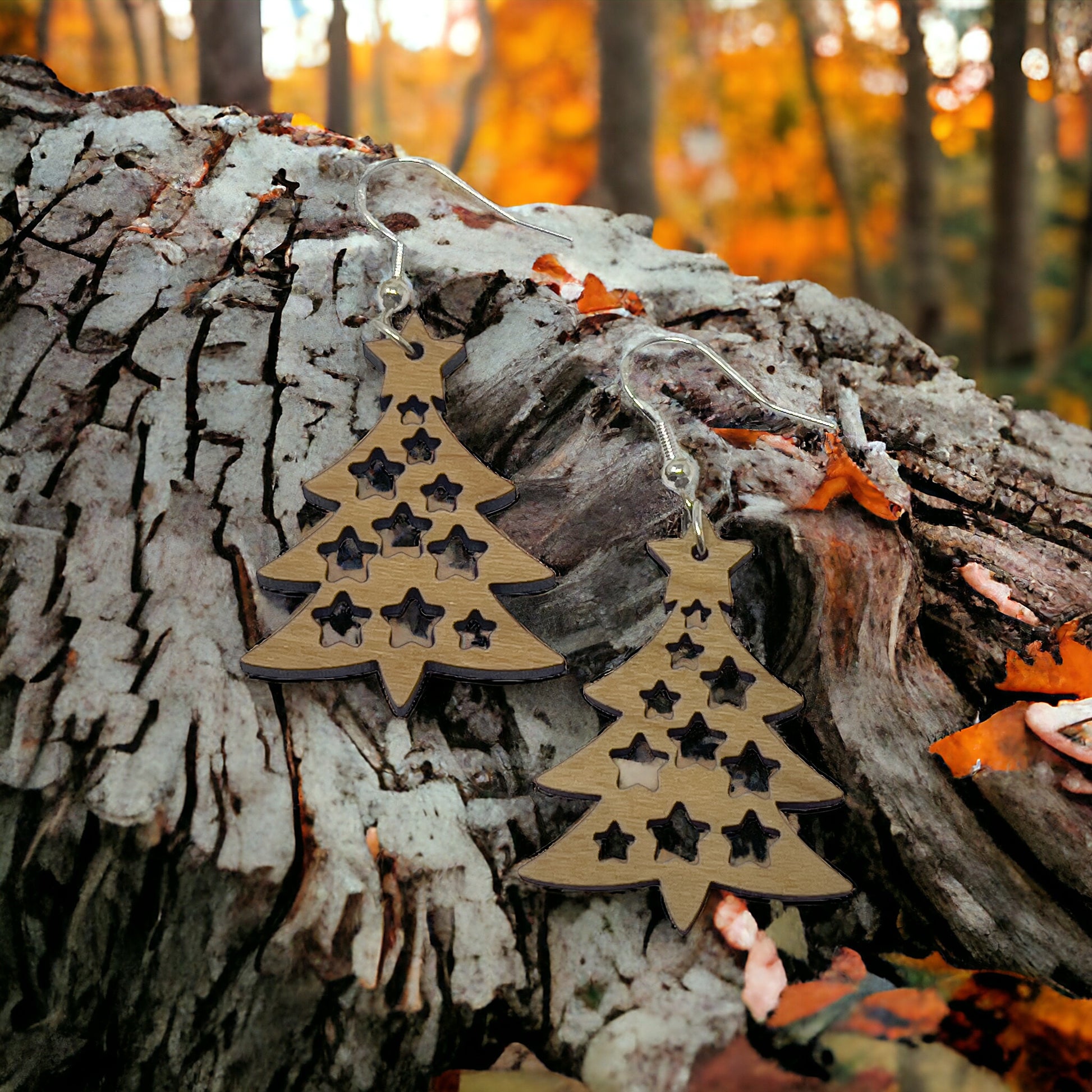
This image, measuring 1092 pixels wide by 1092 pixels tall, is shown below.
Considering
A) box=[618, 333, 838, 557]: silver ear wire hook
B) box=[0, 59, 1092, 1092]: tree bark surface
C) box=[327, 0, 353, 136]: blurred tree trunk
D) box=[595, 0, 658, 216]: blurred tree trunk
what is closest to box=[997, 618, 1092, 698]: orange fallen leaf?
box=[0, 59, 1092, 1092]: tree bark surface

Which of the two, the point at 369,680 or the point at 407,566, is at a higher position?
the point at 407,566

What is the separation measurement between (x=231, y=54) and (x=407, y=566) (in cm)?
313

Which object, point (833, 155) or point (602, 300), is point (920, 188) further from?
point (602, 300)

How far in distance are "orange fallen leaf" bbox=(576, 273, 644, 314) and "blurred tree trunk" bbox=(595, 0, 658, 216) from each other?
15.5ft

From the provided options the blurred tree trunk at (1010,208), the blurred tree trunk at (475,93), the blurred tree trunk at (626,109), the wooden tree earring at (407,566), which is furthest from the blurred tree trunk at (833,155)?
the wooden tree earring at (407,566)

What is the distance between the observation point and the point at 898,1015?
1.57 metres

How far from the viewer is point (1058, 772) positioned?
1.79 metres

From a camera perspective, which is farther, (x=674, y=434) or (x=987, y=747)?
(x=674, y=434)

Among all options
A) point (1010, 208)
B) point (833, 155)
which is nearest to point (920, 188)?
point (1010, 208)

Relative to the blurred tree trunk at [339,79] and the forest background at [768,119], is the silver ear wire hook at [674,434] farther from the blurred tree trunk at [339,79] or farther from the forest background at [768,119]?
the blurred tree trunk at [339,79]

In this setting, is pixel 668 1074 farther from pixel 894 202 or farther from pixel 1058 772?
pixel 894 202

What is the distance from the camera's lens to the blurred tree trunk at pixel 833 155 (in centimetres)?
1184

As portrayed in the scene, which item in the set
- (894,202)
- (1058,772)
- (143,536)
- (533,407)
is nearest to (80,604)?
(143,536)

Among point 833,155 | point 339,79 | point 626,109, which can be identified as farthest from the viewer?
point 833,155
